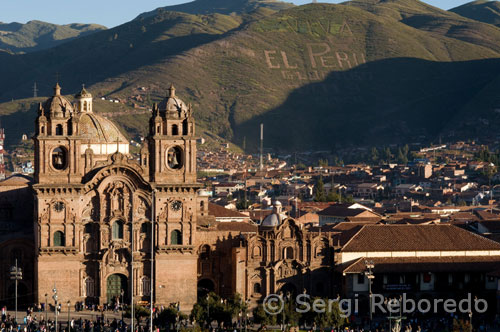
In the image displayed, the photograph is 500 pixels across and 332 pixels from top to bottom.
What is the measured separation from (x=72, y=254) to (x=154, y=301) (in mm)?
6712

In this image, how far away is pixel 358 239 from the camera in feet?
325

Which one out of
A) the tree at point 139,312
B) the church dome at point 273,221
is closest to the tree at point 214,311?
the tree at point 139,312

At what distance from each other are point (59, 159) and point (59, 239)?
19.6 feet

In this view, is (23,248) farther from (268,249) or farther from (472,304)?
(472,304)

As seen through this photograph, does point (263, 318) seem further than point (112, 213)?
No

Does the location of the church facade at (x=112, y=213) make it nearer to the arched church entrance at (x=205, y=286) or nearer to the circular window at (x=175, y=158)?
the circular window at (x=175, y=158)

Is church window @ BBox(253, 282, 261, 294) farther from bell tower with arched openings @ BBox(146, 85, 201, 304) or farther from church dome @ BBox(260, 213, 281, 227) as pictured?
church dome @ BBox(260, 213, 281, 227)

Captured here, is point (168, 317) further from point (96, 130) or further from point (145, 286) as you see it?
point (96, 130)

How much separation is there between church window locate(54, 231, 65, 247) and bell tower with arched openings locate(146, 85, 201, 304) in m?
6.76

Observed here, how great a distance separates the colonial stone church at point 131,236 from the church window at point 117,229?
2.8 inches

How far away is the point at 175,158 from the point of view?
319 feet

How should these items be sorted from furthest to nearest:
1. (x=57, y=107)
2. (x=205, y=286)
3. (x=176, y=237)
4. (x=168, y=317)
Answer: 1. (x=205, y=286)
2. (x=176, y=237)
3. (x=57, y=107)
4. (x=168, y=317)

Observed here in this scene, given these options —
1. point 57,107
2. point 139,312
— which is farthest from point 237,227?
point 139,312

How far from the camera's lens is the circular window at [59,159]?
311 feet
